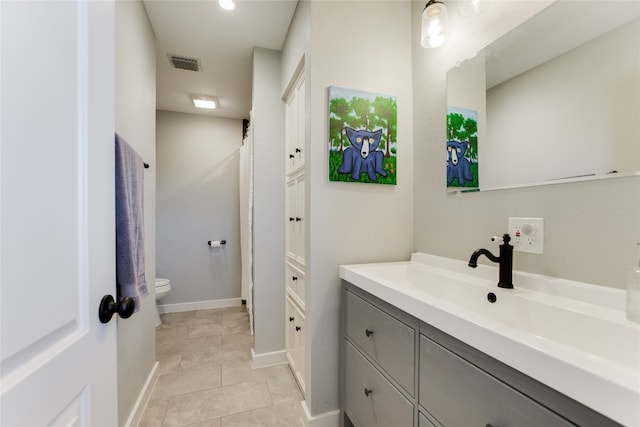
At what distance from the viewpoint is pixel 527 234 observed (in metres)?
1.06

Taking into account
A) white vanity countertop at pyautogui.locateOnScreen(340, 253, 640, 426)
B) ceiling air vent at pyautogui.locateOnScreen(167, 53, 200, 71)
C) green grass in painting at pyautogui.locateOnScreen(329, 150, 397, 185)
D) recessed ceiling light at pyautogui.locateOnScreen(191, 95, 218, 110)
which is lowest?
white vanity countertop at pyautogui.locateOnScreen(340, 253, 640, 426)

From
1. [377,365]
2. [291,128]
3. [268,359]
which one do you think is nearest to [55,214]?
[377,365]

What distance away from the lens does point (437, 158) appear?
150 cm

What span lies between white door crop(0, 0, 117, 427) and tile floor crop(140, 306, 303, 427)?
44.5 inches

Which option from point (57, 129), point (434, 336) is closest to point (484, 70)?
point (434, 336)

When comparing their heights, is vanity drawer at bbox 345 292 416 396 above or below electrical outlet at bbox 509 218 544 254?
below

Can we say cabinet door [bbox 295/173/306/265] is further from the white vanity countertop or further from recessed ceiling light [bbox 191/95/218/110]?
recessed ceiling light [bbox 191/95/218/110]

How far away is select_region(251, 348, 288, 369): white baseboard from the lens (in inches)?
86.9

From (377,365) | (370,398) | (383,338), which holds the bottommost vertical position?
(370,398)

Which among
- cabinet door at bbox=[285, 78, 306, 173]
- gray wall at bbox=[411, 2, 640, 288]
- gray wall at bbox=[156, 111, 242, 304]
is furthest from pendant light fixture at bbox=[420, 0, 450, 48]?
gray wall at bbox=[156, 111, 242, 304]

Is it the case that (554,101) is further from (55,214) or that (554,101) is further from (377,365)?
(55,214)

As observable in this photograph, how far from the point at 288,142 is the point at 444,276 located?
154 centimetres

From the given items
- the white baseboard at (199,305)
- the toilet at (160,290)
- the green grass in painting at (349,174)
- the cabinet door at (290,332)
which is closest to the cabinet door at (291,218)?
the cabinet door at (290,332)

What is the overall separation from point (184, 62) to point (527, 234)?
2.91 metres
